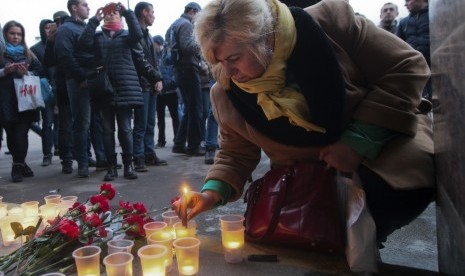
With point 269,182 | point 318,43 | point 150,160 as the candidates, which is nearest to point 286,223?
point 269,182

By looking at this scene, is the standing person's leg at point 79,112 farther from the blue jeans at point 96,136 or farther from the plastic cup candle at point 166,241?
the plastic cup candle at point 166,241

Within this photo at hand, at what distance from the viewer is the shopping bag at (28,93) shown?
5.33m

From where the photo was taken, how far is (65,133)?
589 cm

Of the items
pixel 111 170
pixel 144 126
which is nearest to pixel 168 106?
pixel 144 126

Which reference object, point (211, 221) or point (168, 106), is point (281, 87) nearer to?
point (211, 221)

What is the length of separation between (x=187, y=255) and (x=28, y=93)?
13.8ft

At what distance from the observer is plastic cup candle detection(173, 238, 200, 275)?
206 centimetres

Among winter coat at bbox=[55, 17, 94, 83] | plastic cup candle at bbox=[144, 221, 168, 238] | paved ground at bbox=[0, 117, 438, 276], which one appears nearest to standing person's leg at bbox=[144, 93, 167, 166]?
paved ground at bbox=[0, 117, 438, 276]

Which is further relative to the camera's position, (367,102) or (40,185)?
(40,185)

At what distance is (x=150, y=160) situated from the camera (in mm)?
6316

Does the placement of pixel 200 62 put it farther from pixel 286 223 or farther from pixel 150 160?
pixel 286 223

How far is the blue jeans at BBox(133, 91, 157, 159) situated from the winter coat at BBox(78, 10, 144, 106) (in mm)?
300

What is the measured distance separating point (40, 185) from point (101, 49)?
69.1 inches

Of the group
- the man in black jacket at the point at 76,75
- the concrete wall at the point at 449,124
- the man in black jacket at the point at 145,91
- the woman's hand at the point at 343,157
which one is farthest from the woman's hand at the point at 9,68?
the concrete wall at the point at 449,124
